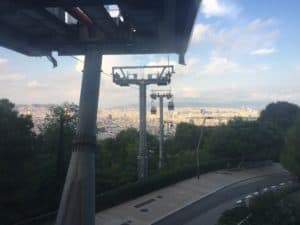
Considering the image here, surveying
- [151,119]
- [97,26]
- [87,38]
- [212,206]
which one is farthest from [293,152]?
[151,119]

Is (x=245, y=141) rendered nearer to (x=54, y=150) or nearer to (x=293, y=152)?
(x=293, y=152)

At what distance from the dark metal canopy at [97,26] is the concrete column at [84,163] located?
0.90 meters

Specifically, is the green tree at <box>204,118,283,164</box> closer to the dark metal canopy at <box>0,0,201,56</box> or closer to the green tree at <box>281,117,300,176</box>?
the green tree at <box>281,117,300,176</box>

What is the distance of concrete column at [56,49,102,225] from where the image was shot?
13016 millimetres

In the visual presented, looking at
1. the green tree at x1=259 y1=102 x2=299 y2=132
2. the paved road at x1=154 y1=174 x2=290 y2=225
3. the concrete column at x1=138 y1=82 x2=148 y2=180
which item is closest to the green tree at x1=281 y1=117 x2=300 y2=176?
the paved road at x1=154 y1=174 x2=290 y2=225

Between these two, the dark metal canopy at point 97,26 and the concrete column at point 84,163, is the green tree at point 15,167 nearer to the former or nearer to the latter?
the dark metal canopy at point 97,26

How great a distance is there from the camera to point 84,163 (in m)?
13.4

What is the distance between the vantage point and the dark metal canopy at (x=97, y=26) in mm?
10805

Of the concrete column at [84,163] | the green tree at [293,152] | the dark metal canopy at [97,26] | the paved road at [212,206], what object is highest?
the dark metal canopy at [97,26]

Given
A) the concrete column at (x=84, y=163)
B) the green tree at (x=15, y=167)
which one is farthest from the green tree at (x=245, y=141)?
the concrete column at (x=84, y=163)

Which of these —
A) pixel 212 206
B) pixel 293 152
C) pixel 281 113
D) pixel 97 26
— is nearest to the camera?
pixel 97 26

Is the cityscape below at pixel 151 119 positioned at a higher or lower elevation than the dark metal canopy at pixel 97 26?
lower

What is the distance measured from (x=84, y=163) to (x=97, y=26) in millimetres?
4604

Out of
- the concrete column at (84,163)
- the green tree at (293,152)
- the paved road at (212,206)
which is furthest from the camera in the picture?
the green tree at (293,152)
